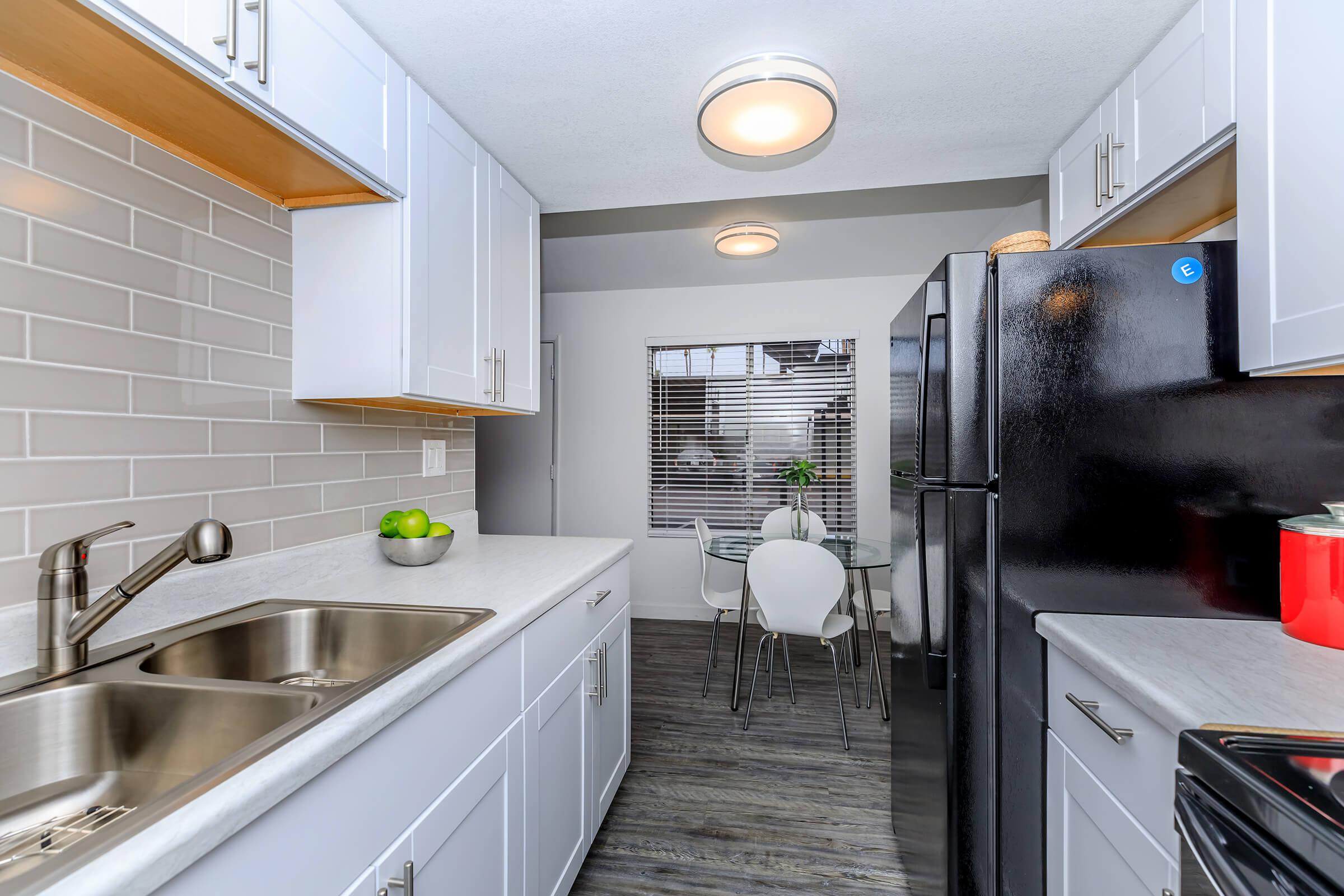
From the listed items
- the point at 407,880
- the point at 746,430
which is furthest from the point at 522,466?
the point at 407,880

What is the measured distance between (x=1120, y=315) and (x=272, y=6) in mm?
1779

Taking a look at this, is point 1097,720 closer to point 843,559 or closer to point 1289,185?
point 1289,185

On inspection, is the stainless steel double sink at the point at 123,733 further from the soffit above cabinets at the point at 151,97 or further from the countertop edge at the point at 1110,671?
the countertop edge at the point at 1110,671

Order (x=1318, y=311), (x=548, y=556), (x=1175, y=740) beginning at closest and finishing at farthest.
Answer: (x=1175, y=740)
(x=1318, y=311)
(x=548, y=556)

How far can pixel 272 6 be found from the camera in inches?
42.9

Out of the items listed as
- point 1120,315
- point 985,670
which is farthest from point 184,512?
point 1120,315

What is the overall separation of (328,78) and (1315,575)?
210 centimetres

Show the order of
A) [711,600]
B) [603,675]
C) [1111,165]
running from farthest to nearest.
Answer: [711,600] → [603,675] → [1111,165]

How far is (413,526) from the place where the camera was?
172cm

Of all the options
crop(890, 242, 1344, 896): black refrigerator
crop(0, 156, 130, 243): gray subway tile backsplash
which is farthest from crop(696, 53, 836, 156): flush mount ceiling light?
crop(0, 156, 130, 243): gray subway tile backsplash

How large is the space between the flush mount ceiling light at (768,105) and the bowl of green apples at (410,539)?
1.36 meters

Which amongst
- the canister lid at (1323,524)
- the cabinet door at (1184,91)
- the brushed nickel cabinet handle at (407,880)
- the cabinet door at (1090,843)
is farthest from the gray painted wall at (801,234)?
the brushed nickel cabinet handle at (407,880)

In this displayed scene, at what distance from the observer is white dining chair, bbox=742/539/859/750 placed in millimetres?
2527

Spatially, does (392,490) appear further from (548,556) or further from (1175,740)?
(1175,740)
